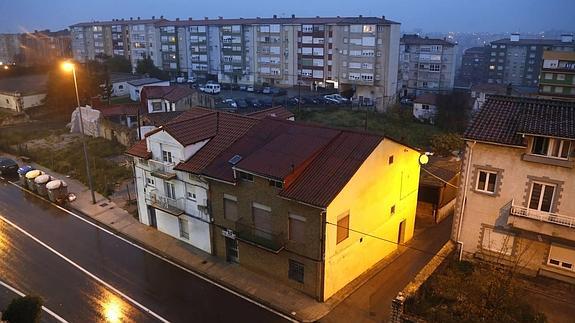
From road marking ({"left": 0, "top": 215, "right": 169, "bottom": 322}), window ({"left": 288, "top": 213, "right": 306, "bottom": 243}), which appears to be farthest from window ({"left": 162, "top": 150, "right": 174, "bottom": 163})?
window ({"left": 288, "top": 213, "right": 306, "bottom": 243})

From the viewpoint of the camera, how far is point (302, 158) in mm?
22281

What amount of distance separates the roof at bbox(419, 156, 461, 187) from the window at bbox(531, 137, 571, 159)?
10655 mm

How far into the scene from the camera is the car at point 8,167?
40.9 m

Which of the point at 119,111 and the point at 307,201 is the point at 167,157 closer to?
the point at 307,201

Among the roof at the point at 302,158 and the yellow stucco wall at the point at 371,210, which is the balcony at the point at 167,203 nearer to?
the roof at the point at 302,158

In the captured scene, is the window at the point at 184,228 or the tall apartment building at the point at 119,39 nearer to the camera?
the window at the point at 184,228

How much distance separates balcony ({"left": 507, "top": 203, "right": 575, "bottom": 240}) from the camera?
61.2ft

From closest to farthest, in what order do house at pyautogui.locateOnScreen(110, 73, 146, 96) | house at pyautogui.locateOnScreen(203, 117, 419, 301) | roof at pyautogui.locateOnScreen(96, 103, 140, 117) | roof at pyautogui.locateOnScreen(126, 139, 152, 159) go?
house at pyautogui.locateOnScreen(203, 117, 419, 301), roof at pyautogui.locateOnScreen(126, 139, 152, 159), roof at pyautogui.locateOnScreen(96, 103, 140, 117), house at pyautogui.locateOnScreen(110, 73, 146, 96)

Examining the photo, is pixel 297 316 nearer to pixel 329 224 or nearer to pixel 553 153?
pixel 329 224

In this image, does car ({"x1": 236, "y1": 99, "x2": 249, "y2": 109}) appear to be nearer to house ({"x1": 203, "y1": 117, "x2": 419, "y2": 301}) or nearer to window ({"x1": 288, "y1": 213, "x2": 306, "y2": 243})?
house ({"x1": 203, "y1": 117, "x2": 419, "y2": 301})

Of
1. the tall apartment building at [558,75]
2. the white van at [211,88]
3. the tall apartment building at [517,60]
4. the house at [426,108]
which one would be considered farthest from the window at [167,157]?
the tall apartment building at [517,60]

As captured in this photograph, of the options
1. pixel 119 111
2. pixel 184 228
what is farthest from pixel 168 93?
pixel 184 228

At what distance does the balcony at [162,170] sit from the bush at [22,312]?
33.4ft

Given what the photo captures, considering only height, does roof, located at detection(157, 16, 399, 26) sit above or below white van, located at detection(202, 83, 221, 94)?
above
